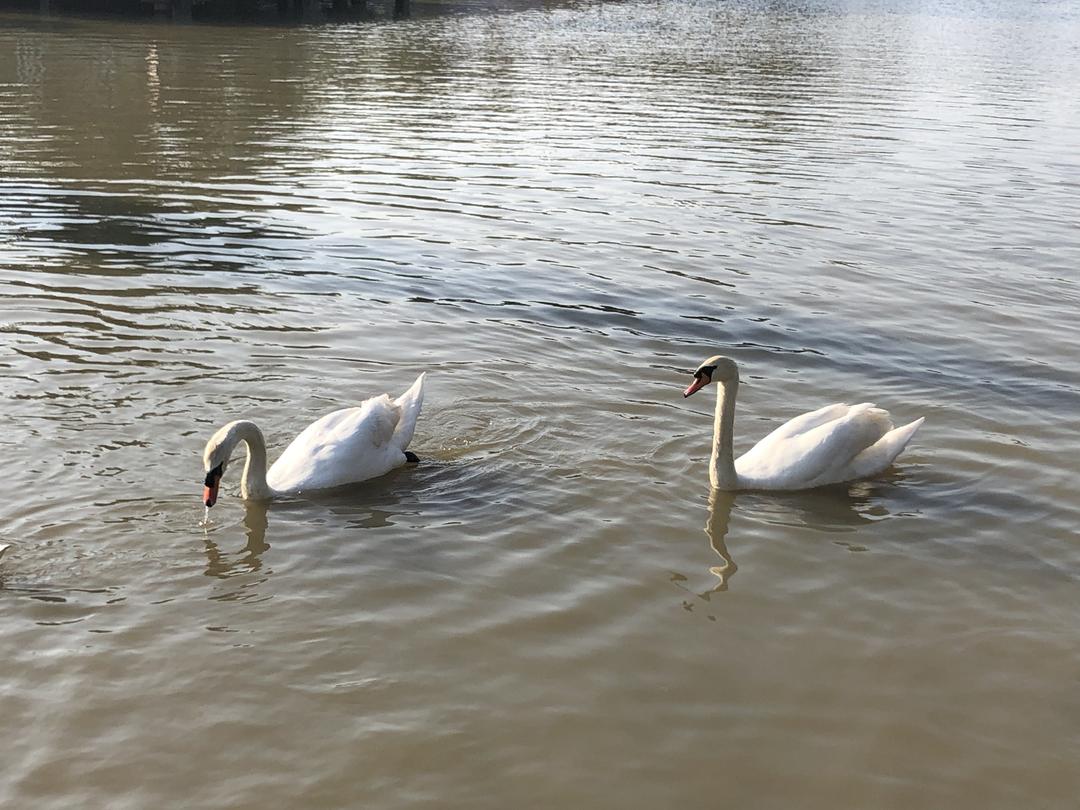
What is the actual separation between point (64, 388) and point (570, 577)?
456 centimetres

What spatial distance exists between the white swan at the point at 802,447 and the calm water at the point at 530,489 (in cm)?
21

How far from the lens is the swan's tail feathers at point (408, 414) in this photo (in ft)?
29.8

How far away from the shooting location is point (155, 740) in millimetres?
5836

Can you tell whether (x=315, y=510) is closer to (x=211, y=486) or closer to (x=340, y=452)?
(x=340, y=452)

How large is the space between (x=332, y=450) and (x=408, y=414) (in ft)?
2.57

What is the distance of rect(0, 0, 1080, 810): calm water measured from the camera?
19.3 feet

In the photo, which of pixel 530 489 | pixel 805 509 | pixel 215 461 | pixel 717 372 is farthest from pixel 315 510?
pixel 805 509

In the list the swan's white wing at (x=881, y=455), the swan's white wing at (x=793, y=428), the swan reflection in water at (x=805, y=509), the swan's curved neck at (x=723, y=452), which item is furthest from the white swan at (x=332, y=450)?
the swan's white wing at (x=881, y=455)

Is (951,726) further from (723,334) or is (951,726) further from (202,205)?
(202,205)

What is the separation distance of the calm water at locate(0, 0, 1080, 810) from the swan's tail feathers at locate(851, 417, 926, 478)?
183mm

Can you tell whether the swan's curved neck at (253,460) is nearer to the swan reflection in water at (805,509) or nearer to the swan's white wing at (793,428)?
the swan reflection in water at (805,509)

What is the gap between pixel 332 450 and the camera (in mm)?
8602

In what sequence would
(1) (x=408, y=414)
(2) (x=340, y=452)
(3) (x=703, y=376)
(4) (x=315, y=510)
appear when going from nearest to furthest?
1. (4) (x=315, y=510)
2. (2) (x=340, y=452)
3. (3) (x=703, y=376)
4. (1) (x=408, y=414)

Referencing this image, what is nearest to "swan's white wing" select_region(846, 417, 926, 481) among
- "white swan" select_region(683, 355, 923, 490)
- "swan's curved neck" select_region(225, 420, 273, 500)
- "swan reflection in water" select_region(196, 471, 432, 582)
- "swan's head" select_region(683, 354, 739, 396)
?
"white swan" select_region(683, 355, 923, 490)
